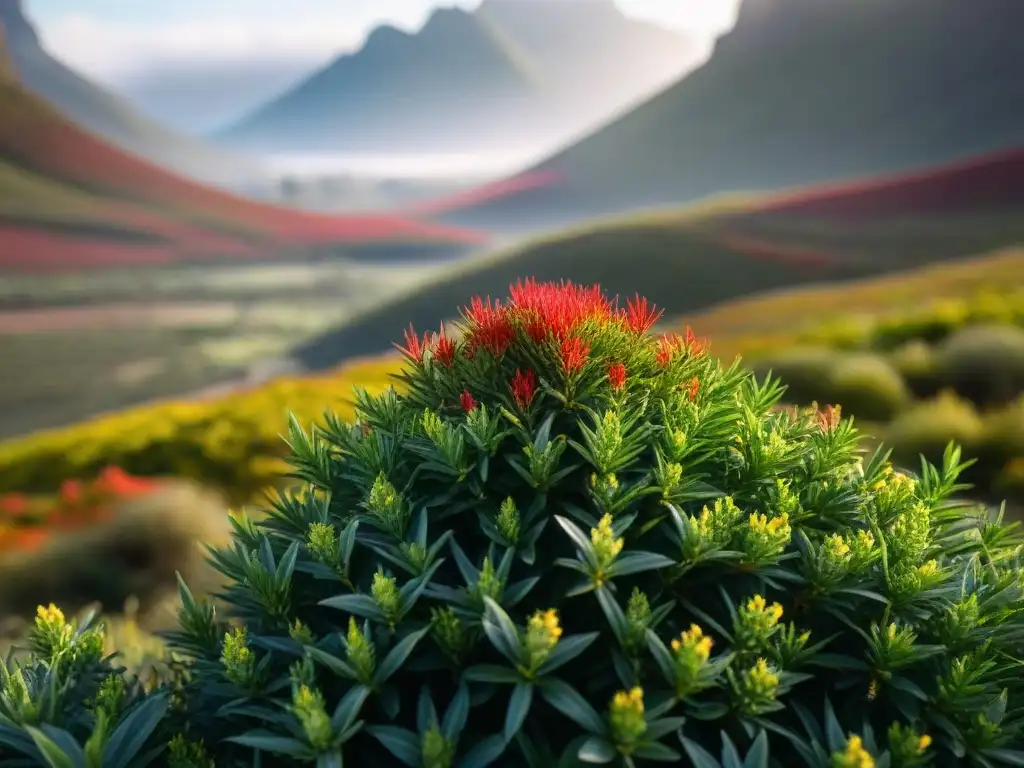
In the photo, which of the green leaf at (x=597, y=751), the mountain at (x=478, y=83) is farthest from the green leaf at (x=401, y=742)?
the mountain at (x=478, y=83)

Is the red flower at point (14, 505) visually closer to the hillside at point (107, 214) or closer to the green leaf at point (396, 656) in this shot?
the hillside at point (107, 214)

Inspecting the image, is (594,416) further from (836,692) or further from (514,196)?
(514,196)

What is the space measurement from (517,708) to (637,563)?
9.6 inches

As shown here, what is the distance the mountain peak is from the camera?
20.9 feet

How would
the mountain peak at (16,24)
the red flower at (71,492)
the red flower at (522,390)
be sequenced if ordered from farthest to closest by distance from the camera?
the mountain peak at (16,24), the red flower at (71,492), the red flower at (522,390)

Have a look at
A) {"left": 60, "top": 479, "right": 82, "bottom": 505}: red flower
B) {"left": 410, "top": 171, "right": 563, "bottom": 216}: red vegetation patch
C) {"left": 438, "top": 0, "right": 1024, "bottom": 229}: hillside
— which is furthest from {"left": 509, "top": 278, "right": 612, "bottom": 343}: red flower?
{"left": 410, "top": 171, "right": 563, "bottom": 216}: red vegetation patch

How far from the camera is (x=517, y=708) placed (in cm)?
92

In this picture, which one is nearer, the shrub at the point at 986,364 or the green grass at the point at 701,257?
the shrub at the point at 986,364

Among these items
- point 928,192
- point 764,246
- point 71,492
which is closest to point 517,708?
Result: point 71,492

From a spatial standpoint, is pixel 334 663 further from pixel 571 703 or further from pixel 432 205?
pixel 432 205

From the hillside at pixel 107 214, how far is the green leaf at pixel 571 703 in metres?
6.52

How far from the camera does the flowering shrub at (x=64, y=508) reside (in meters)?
4.42

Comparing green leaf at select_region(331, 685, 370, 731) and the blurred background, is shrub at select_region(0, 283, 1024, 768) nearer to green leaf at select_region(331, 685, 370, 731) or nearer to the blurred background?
green leaf at select_region(331, 685, 370, 731)

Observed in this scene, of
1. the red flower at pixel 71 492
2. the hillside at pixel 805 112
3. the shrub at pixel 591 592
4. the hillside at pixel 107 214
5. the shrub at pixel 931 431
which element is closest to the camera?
the shrub at pixel 591 592
